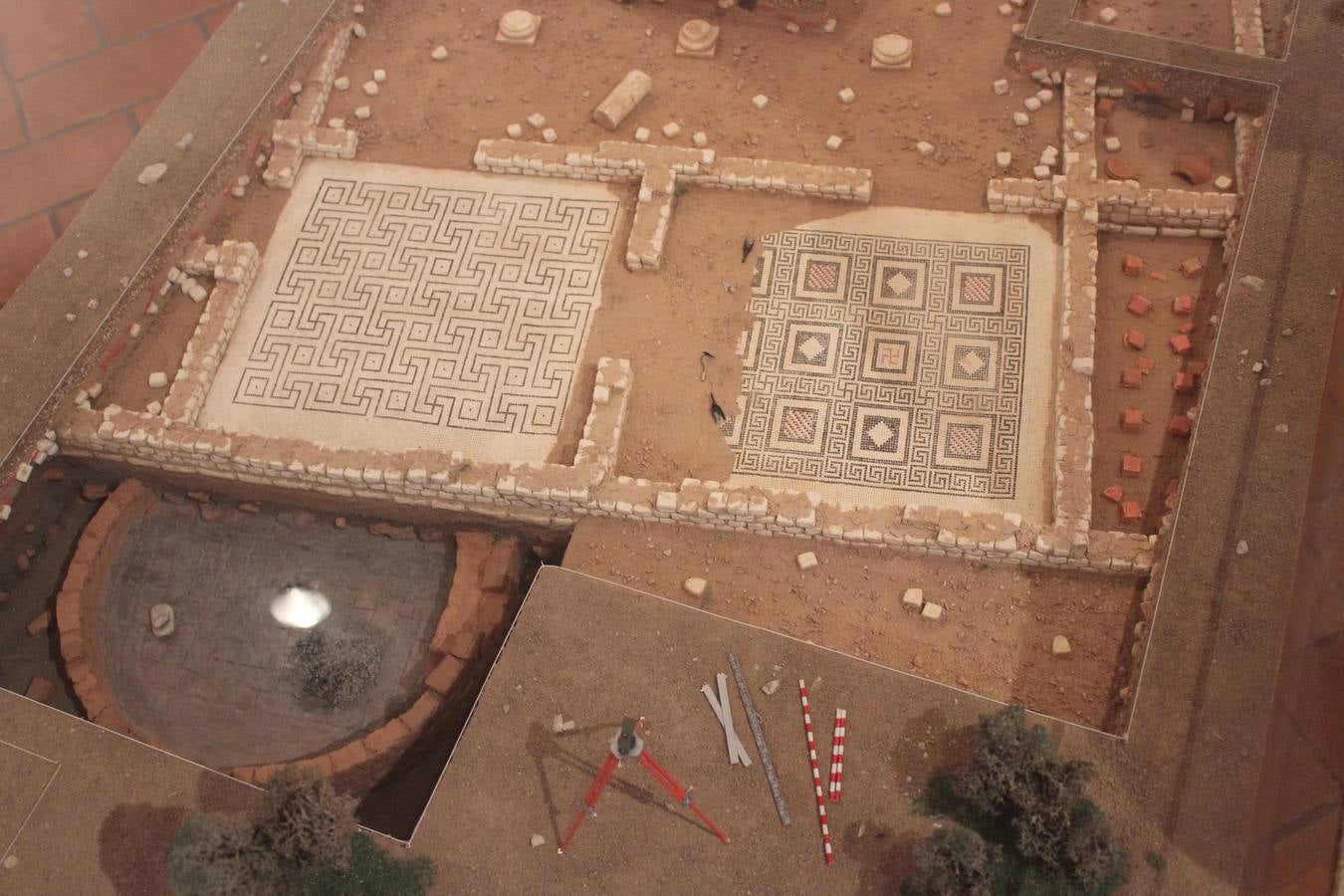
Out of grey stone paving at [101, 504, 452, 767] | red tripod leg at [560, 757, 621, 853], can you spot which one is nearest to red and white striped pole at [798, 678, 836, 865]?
red tripod leg at [560, 757, 621, 853]

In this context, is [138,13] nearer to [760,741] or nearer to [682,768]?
[682,768]

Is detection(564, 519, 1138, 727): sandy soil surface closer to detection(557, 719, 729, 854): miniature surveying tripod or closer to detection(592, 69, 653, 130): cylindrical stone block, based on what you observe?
detection(557, 719, 729, 854): miniature surveying tripod

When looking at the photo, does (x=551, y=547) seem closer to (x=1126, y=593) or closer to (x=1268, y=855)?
(x=1126, y=593)

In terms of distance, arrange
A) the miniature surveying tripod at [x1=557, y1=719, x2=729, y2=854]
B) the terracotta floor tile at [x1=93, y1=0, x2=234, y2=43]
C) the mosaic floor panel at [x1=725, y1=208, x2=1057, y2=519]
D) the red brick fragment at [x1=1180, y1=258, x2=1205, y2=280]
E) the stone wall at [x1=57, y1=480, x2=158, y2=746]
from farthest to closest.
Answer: the terracotta floor tile at [x1=93, y1=0, x2=234, y2=43] → the red brick fragment at [x1=1180, y1=258, x2=1205, y2=280] → the mosaic floor panel at [x1=725, y1=208, x2=1057, y2=519] → the stone wall at [x1=57, y1=480, x2=158, y2=746] → the miniature surveying tripod at [x1=557, y1=719, x2=729, y2=854]

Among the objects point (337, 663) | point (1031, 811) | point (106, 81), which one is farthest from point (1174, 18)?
point (106, 81)

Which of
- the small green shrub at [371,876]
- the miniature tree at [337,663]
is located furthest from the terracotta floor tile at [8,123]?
the small green shrub at [371,876]

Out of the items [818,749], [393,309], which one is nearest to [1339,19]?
[818,749]
